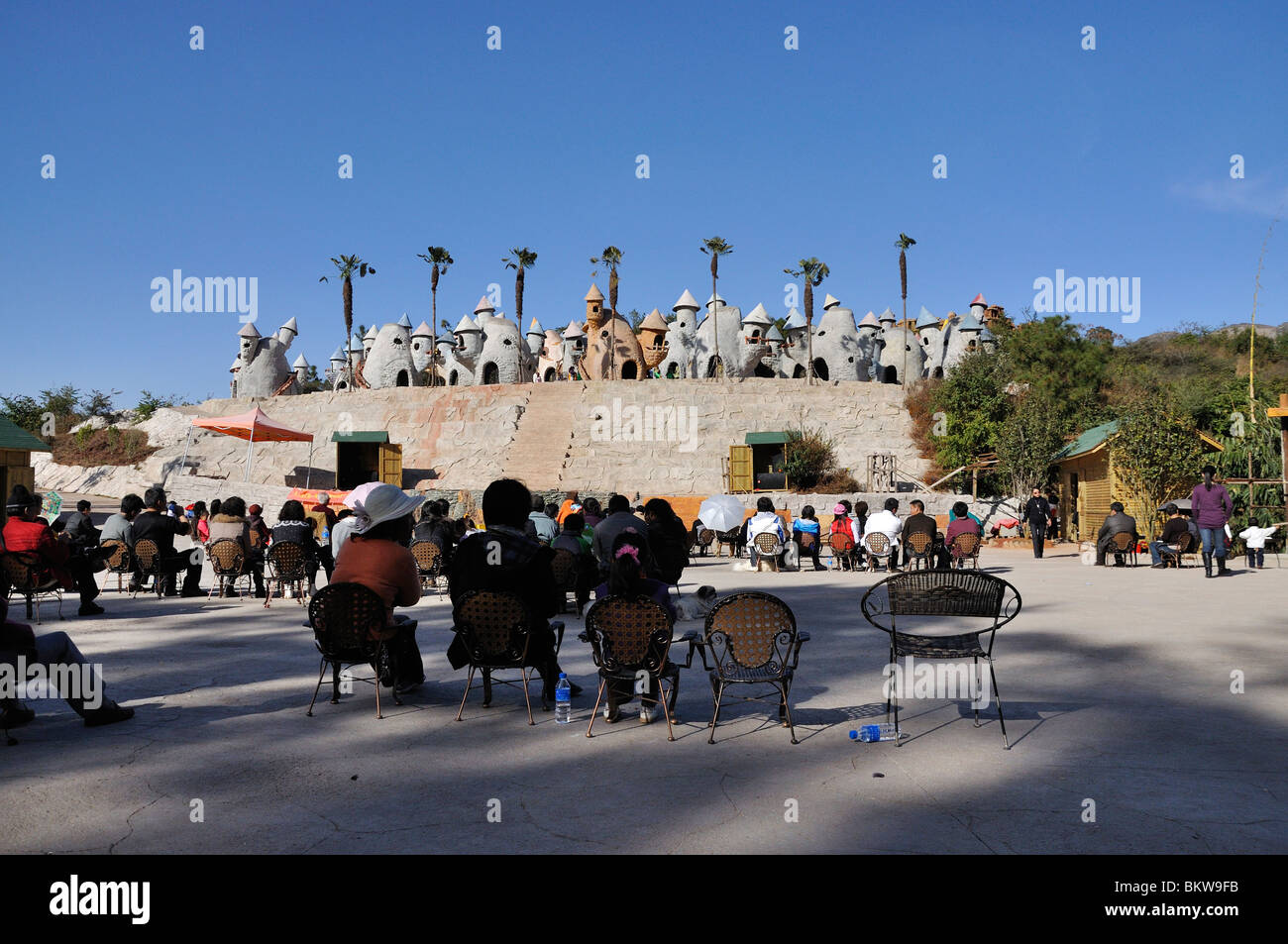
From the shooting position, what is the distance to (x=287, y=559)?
10312 millimetres

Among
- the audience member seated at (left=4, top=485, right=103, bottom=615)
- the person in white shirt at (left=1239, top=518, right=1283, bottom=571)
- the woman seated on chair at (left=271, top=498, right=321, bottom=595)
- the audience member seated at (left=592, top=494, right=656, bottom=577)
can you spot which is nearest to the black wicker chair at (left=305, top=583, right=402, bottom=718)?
the audience member seated at (left=592, top=494, right=656, bottom=577)

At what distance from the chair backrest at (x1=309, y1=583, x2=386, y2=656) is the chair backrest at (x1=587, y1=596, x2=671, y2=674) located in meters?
1.41

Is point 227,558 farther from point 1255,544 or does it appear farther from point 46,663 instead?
point 1255,544

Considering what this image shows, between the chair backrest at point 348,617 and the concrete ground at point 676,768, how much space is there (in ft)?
1.51

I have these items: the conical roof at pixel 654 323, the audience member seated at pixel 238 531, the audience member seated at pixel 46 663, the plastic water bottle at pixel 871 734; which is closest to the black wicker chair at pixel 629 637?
the plastic water bottle at pixel 871 734

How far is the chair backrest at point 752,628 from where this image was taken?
4984 millimetres

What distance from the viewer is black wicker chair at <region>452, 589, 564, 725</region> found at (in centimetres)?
523

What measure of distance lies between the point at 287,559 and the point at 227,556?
41.8 inches

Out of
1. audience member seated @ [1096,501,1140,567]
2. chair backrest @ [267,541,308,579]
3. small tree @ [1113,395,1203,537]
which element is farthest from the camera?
small tree @ [1113,395,1203,537]

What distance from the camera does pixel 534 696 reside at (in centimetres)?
605

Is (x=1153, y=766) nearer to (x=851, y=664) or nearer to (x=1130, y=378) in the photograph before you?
(x=851, y=664)

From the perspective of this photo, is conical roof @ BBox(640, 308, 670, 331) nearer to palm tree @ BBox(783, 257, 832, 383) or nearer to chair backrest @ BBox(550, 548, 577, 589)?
palm tree @ BBox(783, 257, 832, 383)
